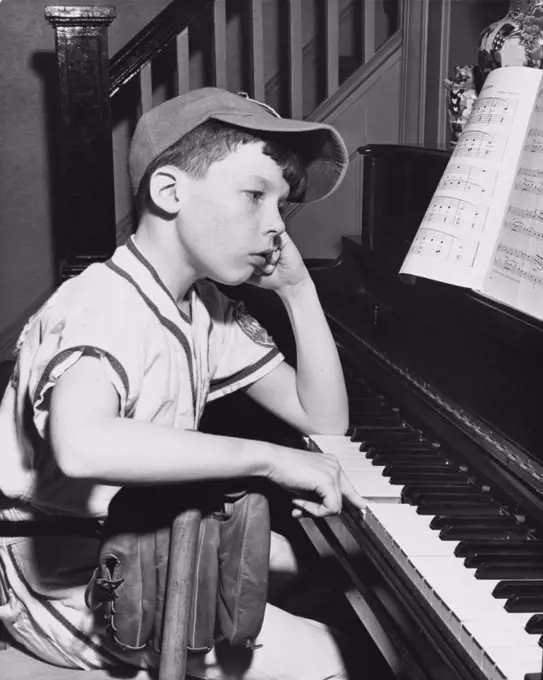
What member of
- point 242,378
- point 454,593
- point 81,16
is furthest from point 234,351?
point 81,16

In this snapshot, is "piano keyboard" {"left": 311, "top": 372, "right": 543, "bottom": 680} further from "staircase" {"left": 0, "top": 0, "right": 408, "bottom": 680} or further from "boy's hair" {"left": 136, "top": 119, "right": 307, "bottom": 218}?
"staircase" {"left": 0, "top": 0, "right": 408, "bottom": 680}

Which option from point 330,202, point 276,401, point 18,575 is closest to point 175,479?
point 18,575

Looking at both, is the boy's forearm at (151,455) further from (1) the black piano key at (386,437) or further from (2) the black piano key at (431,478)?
(1) the black piano key at (386,437)

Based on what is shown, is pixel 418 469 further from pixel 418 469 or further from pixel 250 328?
pixel 250 328

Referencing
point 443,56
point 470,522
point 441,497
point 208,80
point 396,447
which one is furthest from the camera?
point 208,80

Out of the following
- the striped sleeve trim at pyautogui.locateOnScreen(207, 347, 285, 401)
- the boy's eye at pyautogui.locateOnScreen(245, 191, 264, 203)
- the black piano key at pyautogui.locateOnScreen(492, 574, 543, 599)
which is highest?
the boy's eye at pyautogui.locateOnScreen(245, 191, 264, 203)

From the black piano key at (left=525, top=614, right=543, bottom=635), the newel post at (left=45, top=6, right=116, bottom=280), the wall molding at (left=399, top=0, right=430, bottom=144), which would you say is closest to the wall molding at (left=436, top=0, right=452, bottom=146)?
the wall molding at (left=399, top=0, right=430, bottom=144)

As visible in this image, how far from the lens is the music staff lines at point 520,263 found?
159 cm

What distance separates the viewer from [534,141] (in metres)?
1.72

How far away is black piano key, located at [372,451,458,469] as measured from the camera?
1856mm

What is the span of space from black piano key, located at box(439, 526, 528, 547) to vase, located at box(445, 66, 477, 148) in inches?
46.5

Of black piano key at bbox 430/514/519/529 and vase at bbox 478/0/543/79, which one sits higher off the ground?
vase at bbox 478/0/543/79

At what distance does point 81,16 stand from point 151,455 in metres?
2.37

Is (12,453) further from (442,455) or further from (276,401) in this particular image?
(442,455)
